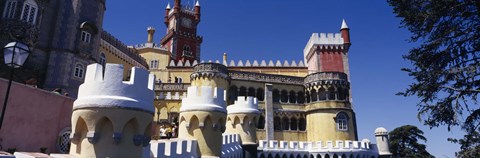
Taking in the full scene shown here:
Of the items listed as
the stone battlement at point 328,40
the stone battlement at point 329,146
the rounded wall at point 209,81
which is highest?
the stone battlement at point 328,40

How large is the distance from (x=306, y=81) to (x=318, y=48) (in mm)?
6475

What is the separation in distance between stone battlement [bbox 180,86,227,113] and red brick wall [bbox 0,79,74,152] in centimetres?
486

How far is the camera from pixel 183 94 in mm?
34250

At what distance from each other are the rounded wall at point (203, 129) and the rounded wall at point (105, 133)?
6.12 m

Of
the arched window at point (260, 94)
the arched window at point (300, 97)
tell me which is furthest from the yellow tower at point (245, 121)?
the arched window at point (300, 97)

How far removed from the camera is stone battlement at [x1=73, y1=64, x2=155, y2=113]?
→ 6918 mm

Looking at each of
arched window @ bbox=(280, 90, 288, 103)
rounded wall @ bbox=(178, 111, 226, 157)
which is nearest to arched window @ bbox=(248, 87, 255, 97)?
arched window @ bbox=(280, 90, 288, 103)

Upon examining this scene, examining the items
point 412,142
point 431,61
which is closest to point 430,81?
point 431,61

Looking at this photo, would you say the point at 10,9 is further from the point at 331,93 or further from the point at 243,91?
the point at 331,93

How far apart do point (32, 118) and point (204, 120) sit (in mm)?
6221

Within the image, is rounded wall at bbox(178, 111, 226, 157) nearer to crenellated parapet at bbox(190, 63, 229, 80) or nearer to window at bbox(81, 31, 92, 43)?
window at bbox(81, 31, 92, 43)

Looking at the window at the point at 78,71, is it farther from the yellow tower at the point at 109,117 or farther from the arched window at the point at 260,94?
the arched window at the point at 260,94

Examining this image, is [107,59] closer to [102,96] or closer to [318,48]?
[318,48]

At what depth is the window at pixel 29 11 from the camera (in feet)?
65.3
